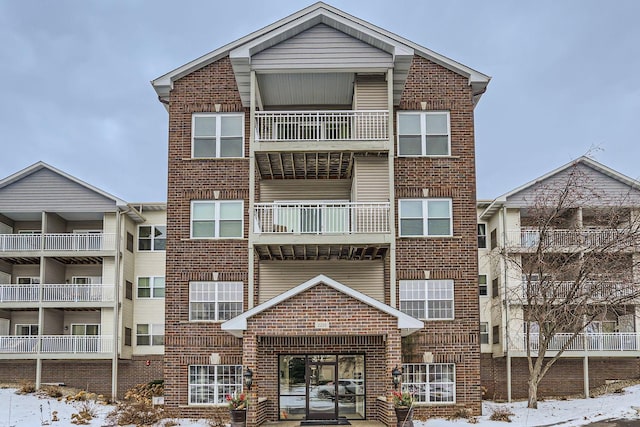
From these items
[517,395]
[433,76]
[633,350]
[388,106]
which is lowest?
[517,395]

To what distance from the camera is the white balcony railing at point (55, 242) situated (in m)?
34.9

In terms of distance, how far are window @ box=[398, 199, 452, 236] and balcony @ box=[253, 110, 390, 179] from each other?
7.21ft

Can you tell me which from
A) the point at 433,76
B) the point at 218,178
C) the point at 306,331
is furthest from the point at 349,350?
the point at 433,76

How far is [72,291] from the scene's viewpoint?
34.8m

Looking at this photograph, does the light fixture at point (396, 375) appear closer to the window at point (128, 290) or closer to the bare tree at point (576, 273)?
the bare tree at point (576, 273)

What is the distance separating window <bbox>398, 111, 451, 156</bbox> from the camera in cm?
2514

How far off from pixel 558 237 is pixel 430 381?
11.5 metres

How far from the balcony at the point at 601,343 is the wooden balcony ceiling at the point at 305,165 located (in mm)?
13487

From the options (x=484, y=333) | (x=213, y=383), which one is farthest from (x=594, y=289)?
(x=213, y=383)

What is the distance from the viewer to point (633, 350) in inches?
1267

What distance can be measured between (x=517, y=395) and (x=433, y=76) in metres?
16.6

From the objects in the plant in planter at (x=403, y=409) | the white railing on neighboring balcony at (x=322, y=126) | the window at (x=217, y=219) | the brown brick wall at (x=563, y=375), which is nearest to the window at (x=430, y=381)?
the plant in planter at (x=403, y=409)

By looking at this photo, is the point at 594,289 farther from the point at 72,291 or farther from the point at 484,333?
the point at 72,291

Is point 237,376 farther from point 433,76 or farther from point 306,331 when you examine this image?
point 433,76
